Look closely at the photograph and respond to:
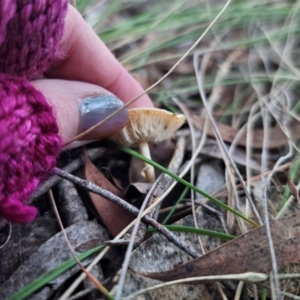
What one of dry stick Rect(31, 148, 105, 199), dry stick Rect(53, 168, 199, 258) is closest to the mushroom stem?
dry stick Rect(31, 148, 105, 199)

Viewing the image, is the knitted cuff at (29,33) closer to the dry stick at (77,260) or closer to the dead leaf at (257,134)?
the dry stick at (77,260)

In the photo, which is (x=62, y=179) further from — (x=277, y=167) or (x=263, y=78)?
(x=263, y=78)

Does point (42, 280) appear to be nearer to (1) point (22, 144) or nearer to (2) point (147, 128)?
(1) point (22, 144)

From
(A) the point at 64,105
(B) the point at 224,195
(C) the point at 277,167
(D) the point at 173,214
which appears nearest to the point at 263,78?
(C) the point at 277,167

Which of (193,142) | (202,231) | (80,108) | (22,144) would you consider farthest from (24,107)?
(193,142)

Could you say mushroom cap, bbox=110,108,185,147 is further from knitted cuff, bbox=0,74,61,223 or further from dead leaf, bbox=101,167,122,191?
knitted cuff, bbox=0,74,61,223

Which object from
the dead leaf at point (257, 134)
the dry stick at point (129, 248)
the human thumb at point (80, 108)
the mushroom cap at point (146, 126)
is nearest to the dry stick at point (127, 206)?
the dry stick at point (129, 248)
